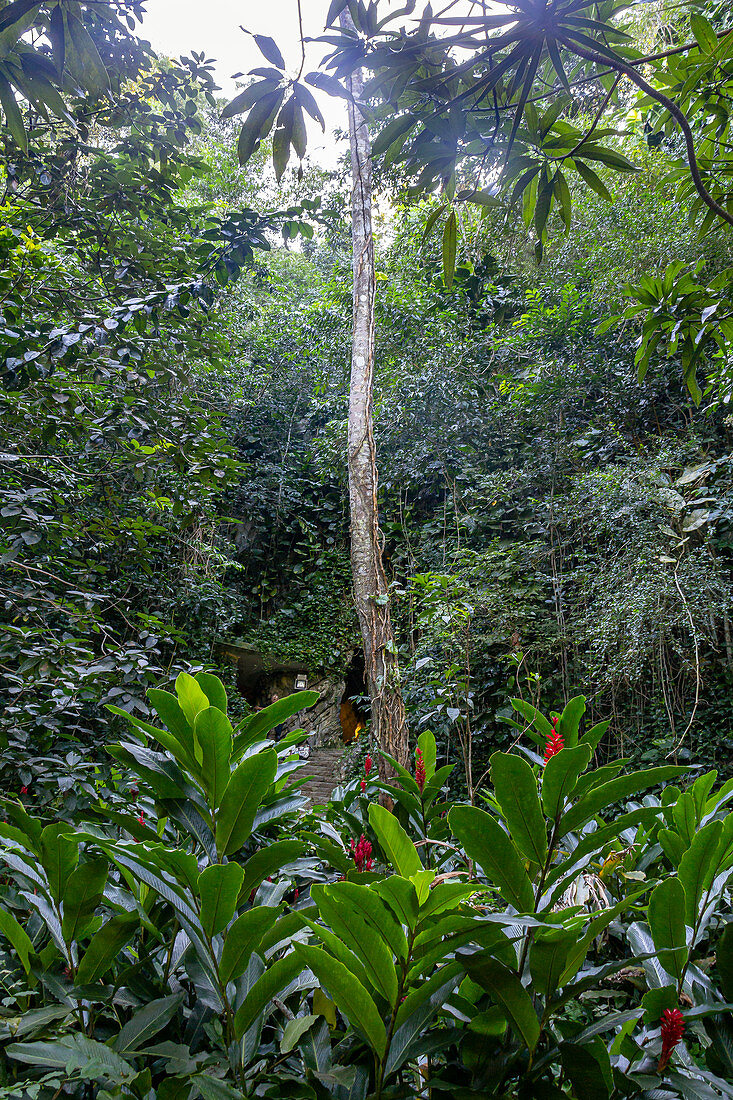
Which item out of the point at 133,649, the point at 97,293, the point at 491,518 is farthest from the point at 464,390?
the point at 133,649

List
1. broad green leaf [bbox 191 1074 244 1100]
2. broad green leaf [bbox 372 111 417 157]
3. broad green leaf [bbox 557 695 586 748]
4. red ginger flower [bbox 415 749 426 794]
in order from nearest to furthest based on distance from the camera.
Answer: broad green leaf [bbox 191 1074 244 1100] → broad green leaf [bbox 557 695 586 748] → red ginger flower [bbox 415 749 426 794] → broad green leaf [bbox 372 111 417 157]

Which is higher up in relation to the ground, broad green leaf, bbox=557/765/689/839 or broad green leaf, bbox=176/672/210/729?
broad green leaf, bbox=176/672/210/729

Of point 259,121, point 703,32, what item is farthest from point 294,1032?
point 703,32

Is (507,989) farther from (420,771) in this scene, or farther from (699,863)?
(420,771)

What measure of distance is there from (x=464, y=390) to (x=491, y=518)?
1.33 meters

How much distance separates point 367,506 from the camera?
3.07m

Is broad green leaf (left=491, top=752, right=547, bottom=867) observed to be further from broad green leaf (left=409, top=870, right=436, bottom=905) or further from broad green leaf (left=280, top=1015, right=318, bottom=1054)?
broad green leaf (left=280, top=1015, right=318, bottom=1054)

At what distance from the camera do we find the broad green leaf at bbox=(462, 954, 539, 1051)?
0.41m

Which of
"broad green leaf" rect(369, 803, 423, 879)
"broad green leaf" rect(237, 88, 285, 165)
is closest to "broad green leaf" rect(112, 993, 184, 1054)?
"broad green leaf" rect(369, 803, 423, 879)

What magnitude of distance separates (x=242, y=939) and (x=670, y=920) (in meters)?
0.35

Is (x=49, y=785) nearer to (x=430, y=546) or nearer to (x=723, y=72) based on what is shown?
(x=723, y=72)

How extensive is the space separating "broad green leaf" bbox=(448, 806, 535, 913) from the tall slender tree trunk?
223 cm

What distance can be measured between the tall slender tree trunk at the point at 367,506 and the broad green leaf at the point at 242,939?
7.24 feet

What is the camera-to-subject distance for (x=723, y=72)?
1.09m
